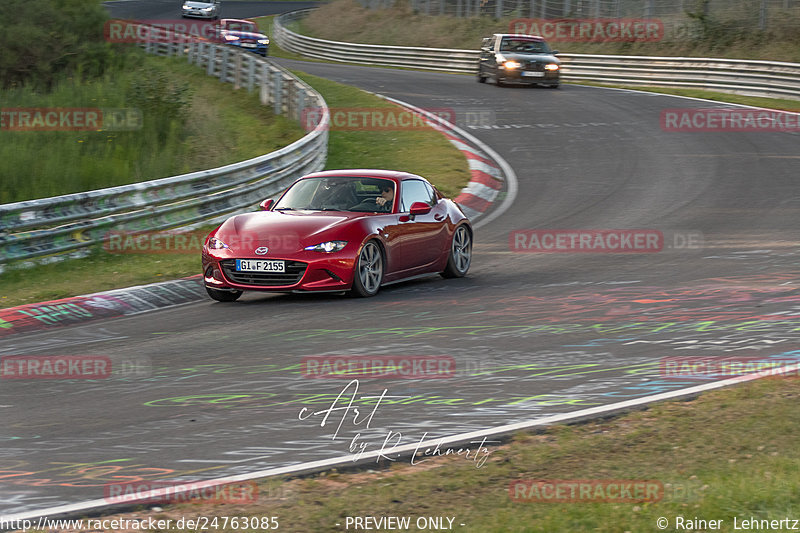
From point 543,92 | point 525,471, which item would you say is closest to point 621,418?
point 525,471

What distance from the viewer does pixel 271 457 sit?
570 centimetres

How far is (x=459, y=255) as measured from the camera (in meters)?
12.9

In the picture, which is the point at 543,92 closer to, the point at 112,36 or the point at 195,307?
the point at 112,36

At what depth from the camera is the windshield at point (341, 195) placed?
1190 centimetres

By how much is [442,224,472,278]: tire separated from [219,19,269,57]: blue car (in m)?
35.2

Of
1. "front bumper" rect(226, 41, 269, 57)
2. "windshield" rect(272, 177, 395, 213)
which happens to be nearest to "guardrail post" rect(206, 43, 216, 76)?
"front bumper" rect(226, 41, 269, 57)

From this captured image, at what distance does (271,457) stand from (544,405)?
6.06ft

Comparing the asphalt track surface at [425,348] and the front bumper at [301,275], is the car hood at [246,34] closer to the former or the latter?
the asphalt track surface at [425,348]

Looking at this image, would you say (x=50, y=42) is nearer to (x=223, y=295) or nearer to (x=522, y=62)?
(x=522, y=62)

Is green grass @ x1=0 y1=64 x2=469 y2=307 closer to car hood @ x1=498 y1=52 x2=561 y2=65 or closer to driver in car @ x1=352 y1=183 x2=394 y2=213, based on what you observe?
driver in car @ x1=352 y1=183 x2=394 y2=213

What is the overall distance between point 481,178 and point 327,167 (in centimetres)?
295

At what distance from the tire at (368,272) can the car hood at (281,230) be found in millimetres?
335

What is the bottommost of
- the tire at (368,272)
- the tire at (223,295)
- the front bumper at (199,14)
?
the front bumper at (199,14)

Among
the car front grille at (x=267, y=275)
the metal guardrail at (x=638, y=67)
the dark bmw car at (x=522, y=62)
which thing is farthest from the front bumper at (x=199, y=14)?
the car front grille at (x=267, y=275)
